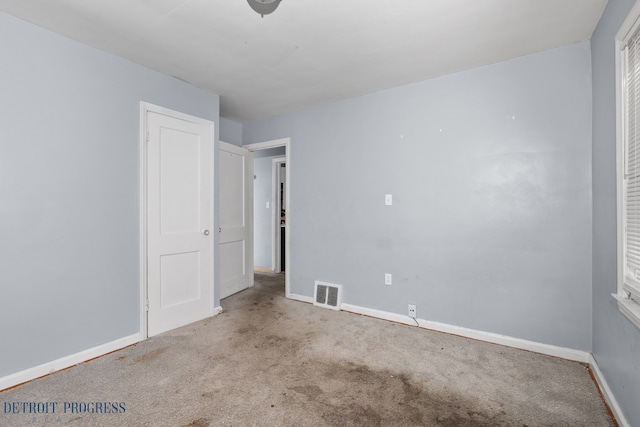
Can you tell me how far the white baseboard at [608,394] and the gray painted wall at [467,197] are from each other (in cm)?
22

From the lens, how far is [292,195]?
3969mm

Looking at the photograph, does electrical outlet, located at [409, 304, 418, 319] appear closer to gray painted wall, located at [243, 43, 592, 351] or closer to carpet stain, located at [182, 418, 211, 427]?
gray painted wall, located at [243, 43, 592, 351]

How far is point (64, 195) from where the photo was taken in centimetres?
225

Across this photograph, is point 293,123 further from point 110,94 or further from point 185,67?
point 110,94

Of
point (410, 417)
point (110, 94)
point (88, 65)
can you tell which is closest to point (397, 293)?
point (410, 417)

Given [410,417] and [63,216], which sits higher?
[63,216]

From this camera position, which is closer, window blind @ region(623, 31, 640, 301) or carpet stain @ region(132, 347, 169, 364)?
window blind @ region(623, 31, 640, 301)

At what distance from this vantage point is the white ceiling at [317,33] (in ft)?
6.26

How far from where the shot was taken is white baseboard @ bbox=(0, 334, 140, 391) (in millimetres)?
1987

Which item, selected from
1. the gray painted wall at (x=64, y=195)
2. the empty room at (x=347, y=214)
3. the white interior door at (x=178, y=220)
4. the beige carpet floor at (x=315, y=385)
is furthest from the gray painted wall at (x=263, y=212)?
the gray painted wall at (x=64, y=195)

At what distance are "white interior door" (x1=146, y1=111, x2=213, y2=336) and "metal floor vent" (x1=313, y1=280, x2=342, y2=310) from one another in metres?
1.27

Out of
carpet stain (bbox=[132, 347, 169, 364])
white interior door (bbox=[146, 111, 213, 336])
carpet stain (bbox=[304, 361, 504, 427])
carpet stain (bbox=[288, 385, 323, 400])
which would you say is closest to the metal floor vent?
white interior door (bbox=[146, 111, 213, 336])

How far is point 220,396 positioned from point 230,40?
8.47ft

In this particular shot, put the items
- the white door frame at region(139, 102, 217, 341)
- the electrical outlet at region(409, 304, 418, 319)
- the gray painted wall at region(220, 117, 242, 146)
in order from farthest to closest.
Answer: the gray painted wall at region(220, 117, 242, 146)
the electrical outlet at region(409, 304, 418, 319)
the white door frame at region(139, 102, 217, 341)
